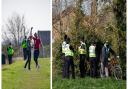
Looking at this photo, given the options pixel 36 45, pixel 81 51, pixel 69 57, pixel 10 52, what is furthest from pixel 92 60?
pixel 10 52

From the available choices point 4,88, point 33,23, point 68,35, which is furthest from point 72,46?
point 4,88

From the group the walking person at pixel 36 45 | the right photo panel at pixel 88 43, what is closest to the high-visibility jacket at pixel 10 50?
the walking person at pixel 36 45

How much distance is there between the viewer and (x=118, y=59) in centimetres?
733

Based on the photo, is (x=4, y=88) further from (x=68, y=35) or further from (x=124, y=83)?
(x=124, y=83)

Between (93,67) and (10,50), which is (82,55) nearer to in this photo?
(93,67)

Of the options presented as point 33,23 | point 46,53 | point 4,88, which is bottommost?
point 4,88

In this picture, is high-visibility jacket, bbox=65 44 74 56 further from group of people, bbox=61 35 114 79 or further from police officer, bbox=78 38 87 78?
police officer, bbox=78 38 87 78

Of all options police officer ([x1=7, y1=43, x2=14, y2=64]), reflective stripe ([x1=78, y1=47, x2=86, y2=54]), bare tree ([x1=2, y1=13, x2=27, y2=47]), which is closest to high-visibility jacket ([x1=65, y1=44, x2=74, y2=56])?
reflective stripe ([x1=78, y1=47, x2=86, y2=54])

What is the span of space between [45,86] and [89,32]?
3.37 ft

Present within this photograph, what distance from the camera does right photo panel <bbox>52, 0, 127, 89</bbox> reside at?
731 centimetres

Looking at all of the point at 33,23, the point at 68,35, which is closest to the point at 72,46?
the point at 68,35

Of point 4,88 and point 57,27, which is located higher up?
point 57,27

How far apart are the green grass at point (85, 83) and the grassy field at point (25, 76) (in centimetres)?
Result: 16

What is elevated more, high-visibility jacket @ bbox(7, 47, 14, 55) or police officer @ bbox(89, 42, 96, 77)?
high-visibility jacket @ bbox(7, 47, 14, 55)
